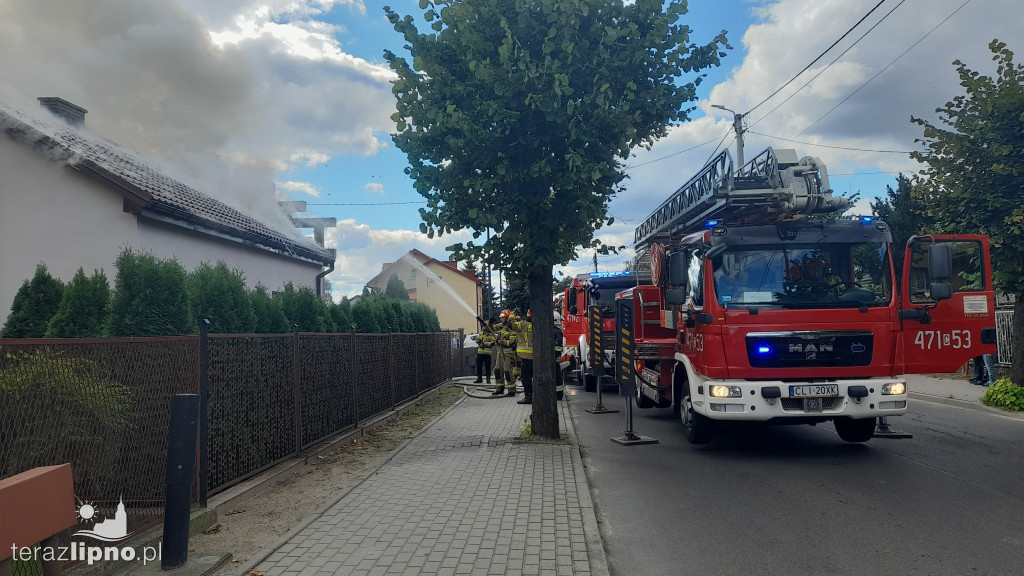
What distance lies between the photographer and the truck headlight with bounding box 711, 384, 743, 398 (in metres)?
7.60

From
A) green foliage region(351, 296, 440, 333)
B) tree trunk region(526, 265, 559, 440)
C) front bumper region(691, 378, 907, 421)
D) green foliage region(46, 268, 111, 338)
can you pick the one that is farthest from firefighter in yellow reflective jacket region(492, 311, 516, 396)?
green foliage region(46, 268, 111, 338)

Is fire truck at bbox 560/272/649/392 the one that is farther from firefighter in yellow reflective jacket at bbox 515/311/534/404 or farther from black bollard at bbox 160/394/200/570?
black bollard at bbox 160/394/200/570

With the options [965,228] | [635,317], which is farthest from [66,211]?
[965,228]

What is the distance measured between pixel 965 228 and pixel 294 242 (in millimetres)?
14934

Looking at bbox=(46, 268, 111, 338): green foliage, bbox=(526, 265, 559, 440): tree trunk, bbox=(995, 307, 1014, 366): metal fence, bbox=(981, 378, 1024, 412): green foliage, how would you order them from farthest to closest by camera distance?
bbox=(995, 307, 1014, 366): metal fence
bbox=(981, 378, 1024, 412): green foliage
bbox=(526, 265, 559, 440): tree trunk
bbox=(46, 268, 111, 338): green foliage

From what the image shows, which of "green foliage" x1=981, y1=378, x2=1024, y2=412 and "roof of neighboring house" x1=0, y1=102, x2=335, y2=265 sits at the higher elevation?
"roof of neighboring house" x1=0, y1=102, x2=335, y2=265

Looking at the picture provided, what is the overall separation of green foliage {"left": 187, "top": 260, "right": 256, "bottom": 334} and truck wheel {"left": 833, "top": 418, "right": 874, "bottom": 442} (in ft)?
23.4

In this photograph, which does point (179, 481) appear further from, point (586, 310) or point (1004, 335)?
point (1004, 335)

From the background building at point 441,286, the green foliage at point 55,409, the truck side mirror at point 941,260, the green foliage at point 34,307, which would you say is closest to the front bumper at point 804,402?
the truck side mirror at point 941,260

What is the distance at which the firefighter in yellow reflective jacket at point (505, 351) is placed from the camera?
16.1 m

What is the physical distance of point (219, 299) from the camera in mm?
7238

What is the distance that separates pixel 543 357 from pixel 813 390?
135 inches

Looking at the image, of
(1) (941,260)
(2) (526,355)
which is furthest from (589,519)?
(2) (526,355)

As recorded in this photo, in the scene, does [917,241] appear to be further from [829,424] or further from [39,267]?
[39,267]
